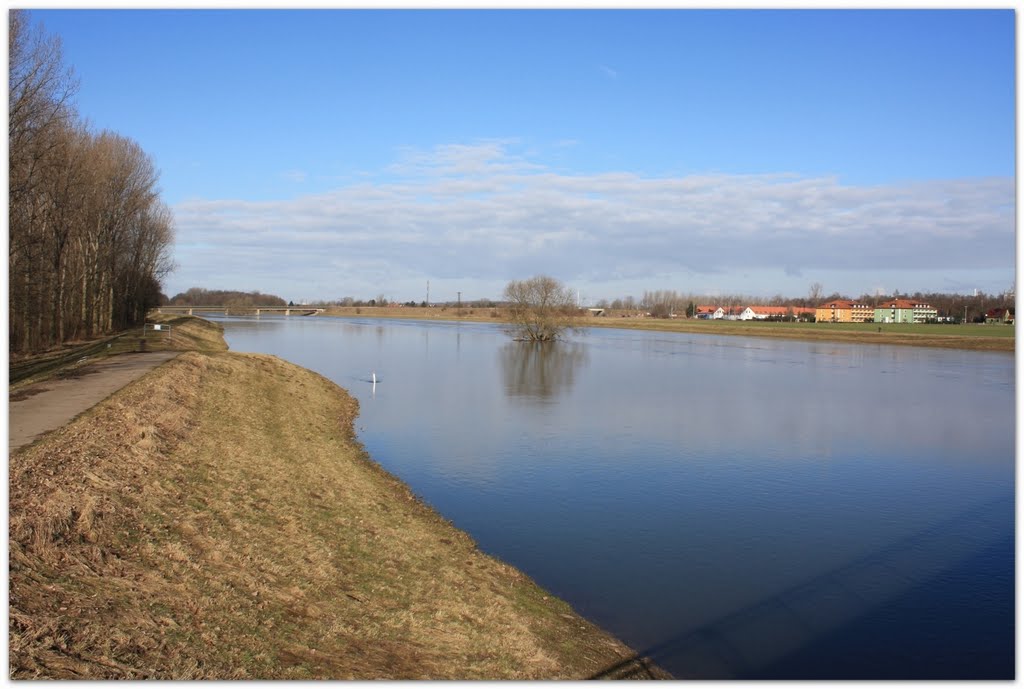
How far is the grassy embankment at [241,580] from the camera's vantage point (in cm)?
599

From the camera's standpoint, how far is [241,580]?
→ 7762 mm

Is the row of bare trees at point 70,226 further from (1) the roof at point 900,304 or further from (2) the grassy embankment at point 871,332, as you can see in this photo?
(1) the roof at point 900,304

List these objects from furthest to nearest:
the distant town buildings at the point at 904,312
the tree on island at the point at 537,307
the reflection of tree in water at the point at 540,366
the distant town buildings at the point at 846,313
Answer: the distant town buildings at the point at 846,313, the distant town buildings at the point at 904,312, the tree on island at the point at 537,307, the reflection of tree in water at the point at 540,366

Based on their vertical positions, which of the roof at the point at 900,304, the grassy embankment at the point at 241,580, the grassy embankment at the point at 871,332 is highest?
the roof at the point at 900,304

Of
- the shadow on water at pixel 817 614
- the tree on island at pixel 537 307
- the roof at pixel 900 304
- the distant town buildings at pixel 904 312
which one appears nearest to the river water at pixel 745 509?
the shadow on water at pixel 817 614

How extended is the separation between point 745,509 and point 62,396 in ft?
45.9

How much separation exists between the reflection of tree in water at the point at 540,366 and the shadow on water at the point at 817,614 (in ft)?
54.7

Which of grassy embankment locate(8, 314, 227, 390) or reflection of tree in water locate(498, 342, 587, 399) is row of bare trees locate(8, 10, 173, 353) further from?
reflection of tree in water locate(498, 342, 587, 399)

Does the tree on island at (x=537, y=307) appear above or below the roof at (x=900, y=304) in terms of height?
below

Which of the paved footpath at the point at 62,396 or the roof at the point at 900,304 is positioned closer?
the paved footpath at the point at 62,396

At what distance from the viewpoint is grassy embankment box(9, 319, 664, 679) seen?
5992mm

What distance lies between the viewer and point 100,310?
38.2 m

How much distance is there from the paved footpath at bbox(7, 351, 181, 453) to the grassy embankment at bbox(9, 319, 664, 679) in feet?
1.84

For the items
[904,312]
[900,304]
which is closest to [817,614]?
[904,312]
